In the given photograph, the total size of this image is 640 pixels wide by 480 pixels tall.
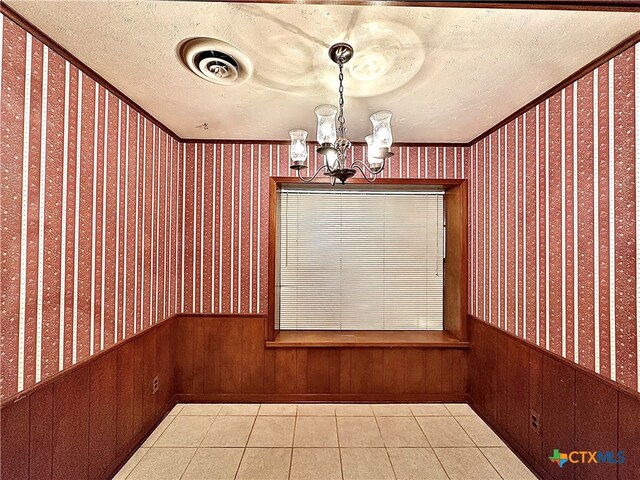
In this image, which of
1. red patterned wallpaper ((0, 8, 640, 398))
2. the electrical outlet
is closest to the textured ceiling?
red patterned wallpaper ((0, 8, 640, 398))

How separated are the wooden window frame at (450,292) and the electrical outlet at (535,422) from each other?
856 mm

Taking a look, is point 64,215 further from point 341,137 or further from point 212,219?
A: point 341,137

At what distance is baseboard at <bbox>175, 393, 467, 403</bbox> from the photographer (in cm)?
287

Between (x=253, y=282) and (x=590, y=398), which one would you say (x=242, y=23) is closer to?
(x=253, y=282)

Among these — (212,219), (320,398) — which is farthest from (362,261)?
(212,219)

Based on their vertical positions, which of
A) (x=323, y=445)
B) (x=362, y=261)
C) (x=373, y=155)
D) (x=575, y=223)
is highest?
(x=373, y=155)

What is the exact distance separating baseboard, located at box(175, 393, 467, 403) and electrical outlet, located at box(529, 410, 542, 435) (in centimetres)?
88

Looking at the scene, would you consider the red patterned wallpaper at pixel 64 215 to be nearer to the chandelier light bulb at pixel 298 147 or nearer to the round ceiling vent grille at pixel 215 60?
the round ceiling vent grille at pixel 215 60

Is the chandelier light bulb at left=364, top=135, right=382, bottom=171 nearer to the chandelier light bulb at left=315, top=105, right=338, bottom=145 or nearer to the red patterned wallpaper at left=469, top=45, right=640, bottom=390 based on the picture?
the chandelier light bulb at left=315, top=105, right=338, bottom=145

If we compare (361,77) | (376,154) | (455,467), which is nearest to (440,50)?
(361,77)

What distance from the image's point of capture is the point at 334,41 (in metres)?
1.47

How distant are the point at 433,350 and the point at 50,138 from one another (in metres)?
3.17

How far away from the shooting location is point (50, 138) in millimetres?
1513

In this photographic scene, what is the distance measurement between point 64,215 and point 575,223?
2780mm
